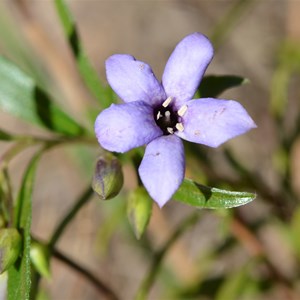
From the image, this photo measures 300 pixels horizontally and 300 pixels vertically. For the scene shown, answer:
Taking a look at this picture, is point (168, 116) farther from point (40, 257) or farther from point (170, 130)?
point (40, 257)

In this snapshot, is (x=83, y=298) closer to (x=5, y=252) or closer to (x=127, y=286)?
(x=127, y=286)

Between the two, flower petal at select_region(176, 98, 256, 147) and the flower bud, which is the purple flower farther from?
the flower bud

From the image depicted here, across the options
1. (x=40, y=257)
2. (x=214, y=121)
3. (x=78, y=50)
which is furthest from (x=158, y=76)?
(x=214, y=121)

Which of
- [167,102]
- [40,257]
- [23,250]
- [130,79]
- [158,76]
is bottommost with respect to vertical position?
[158,76]

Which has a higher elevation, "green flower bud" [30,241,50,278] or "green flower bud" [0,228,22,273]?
"green flower bud" [0,228,22,273]

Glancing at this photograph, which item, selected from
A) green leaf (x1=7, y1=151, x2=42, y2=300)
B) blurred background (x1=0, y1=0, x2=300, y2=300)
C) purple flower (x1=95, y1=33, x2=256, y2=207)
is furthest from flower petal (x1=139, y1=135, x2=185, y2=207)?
blurred background (x1=0, y1=0, x2=300, y2=300)

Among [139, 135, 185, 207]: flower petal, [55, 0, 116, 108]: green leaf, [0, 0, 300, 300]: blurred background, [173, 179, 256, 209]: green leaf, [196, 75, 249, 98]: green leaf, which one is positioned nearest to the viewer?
[139, 135, 185, 207]: flower petal
